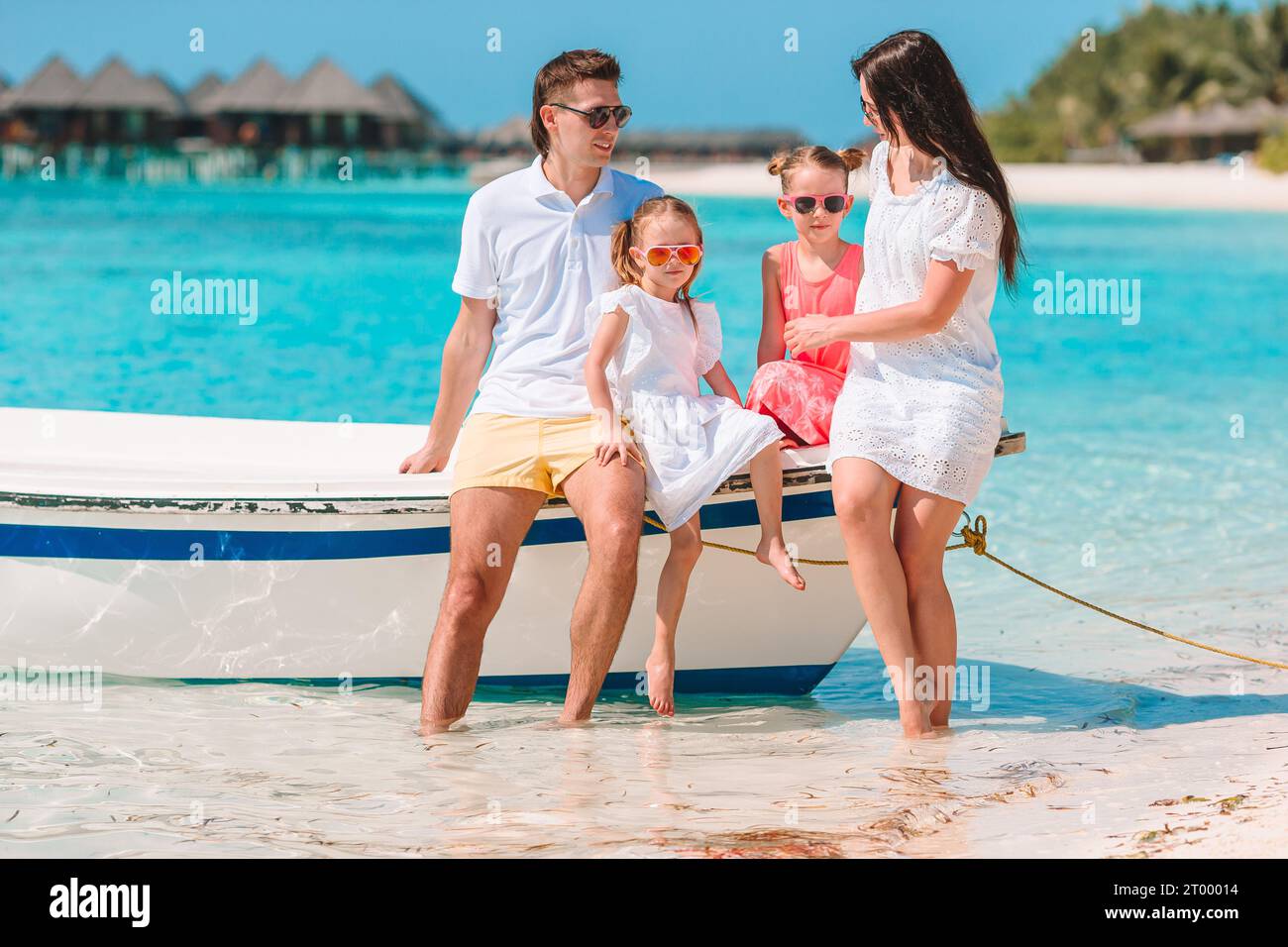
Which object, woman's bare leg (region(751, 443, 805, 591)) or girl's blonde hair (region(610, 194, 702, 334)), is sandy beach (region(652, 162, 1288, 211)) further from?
woman's bare leg (region(751, 443, 805, 591))

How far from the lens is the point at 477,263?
4.34 metres

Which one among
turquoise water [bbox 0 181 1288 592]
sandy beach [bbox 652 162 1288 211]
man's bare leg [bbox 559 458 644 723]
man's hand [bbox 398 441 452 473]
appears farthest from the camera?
sandy beach [bbox 652 162 1288 211]

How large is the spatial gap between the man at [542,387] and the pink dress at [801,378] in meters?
0.47

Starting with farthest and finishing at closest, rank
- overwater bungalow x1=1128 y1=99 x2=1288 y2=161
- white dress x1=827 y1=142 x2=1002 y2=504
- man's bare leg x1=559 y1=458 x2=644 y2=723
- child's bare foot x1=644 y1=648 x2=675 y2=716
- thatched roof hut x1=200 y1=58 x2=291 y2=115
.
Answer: thatched roof hut x1=200 y1=58 x2=291 y2=115, overwater bungalow x1=1128 y1=99 x2=1288 y2=161, child's bare foot x1=644 y1=648 x2=675 y2=716, man's bare leg x1=559 y1=458 x2=644 y2=723, white dress x1=827 y1=142 x2=1002 y2=504

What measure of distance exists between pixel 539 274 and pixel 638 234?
1.12ft

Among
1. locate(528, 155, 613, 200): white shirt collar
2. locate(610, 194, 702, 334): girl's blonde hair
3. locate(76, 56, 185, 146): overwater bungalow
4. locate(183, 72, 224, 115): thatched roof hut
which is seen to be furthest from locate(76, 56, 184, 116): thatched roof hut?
locate(610, 194, 702, 334): girl's blonde hair

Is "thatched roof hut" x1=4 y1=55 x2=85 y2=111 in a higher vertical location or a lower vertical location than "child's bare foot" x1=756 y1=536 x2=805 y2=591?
higher

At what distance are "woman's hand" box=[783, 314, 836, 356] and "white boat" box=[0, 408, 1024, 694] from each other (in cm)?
45

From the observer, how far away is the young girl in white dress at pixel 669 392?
4.10m

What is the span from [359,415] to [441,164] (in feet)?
207

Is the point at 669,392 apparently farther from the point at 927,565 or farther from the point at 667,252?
the point at 927,565

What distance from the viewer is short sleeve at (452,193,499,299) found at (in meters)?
4.31

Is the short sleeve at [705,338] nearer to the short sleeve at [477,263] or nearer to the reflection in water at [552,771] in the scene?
the short sleeve at [477,263]
